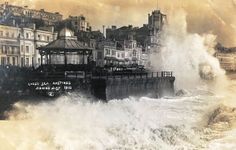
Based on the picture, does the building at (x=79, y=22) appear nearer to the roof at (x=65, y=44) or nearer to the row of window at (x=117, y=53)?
the roof at (x=65, y=44)

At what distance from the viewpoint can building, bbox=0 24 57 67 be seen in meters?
10.0

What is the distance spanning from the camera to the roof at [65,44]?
10.6m

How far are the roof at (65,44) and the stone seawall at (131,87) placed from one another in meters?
0.86

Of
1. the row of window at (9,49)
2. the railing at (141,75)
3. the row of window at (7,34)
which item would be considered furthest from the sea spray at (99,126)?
the row of window at (7,34)

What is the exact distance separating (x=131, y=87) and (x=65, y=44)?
86.8 inches

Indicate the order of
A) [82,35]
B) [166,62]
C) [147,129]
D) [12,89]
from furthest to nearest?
1. [166,62]
2. [82,35]
3. [12,89]
4. [147,129]

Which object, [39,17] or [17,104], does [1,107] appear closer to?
[17,104]

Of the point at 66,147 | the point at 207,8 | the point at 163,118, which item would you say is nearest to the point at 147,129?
the point at 163,118

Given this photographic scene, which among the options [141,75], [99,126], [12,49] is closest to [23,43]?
[12,49]

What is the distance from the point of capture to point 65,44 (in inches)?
427

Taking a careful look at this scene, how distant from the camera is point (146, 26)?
11234mm

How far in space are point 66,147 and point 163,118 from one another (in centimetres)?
308

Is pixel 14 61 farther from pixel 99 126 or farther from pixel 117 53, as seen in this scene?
pixel 99 126

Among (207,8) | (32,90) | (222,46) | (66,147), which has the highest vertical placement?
(207,8)
